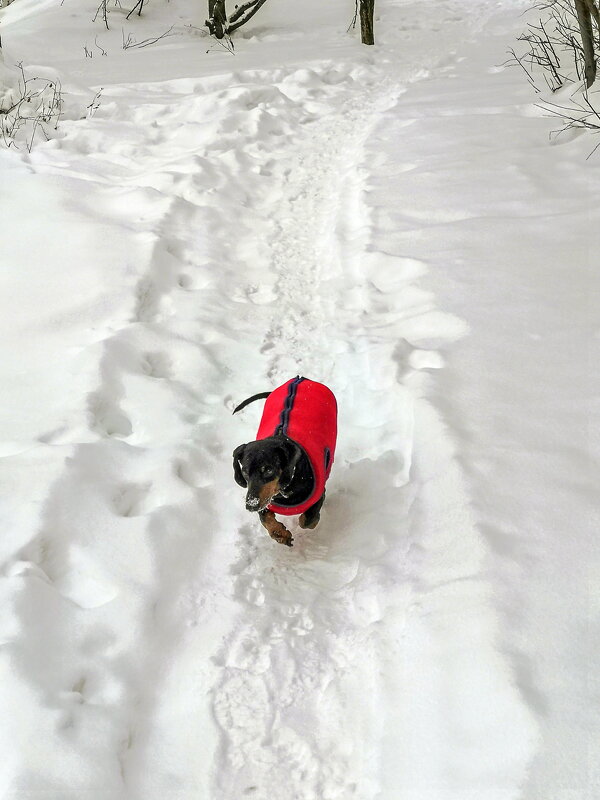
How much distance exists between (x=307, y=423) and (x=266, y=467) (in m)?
0.32

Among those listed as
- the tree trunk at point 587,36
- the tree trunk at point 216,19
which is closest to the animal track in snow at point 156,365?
the tree trunk at point 587,36

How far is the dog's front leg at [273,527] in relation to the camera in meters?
2.68

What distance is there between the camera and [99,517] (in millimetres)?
2764

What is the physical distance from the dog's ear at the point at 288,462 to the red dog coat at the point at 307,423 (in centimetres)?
6

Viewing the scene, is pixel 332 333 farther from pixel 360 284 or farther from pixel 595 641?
pixel 595 641

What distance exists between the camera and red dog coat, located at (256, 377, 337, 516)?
2.60 meters

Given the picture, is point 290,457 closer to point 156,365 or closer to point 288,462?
point 288,462

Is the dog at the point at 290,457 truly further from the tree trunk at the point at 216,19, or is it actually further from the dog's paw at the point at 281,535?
the tree trunk at the point at 216,19

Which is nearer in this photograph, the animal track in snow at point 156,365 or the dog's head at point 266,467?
the dog's head at point 266,467

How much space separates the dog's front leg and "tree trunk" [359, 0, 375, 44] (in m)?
9.81

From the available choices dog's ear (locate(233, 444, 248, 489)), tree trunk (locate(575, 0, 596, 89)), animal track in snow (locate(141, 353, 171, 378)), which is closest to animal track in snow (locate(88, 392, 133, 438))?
animal track in snow (locate(141, 353, 171, 378))

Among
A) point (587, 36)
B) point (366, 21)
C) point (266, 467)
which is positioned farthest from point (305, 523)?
point (366, 21)

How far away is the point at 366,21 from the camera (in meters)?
10.4

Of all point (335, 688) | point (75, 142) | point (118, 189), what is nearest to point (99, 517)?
point (335, 688)
